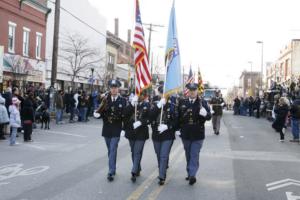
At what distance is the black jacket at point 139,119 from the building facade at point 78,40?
89.4ft

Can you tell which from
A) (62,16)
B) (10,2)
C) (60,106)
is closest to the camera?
(60,106)

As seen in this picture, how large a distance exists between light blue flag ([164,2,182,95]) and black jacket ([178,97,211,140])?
648 millimetres

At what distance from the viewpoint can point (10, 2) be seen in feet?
100

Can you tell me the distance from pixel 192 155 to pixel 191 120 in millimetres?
662

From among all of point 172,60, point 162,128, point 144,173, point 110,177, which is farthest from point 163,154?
point 172,60

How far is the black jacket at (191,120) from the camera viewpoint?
9266 mm

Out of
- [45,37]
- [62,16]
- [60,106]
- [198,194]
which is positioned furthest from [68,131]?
[62,16]

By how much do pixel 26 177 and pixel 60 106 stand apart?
1409 cm

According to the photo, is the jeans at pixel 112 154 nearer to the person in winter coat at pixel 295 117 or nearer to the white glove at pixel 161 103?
the white glove at pixel 161 103

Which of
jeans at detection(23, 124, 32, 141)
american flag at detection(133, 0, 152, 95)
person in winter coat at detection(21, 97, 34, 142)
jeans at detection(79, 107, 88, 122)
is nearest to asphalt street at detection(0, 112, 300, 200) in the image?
jeans at detection(23, 124, 32, 141)

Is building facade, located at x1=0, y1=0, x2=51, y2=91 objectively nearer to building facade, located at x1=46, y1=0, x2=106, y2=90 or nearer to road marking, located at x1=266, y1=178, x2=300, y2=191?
building facade, located at x1=46, y1=0, x2=106, y2=90

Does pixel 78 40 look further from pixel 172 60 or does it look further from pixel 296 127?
pixel 172 60

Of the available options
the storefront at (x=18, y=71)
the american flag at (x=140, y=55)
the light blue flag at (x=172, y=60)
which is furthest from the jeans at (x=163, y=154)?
the storefront at (x=18, y=71)

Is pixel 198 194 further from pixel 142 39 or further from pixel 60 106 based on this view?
pixel 60 106
